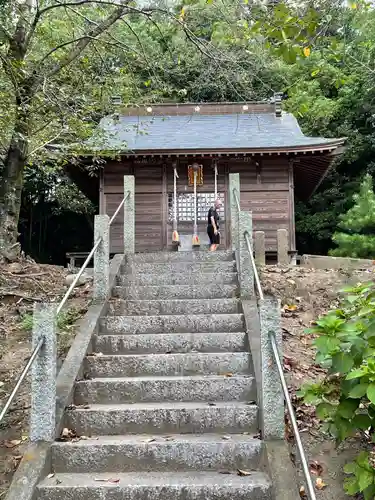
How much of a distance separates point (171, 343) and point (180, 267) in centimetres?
198

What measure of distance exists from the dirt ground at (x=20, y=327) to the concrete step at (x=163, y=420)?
1.58 ft

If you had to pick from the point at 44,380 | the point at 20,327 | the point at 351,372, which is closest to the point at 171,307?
the point at 20,327

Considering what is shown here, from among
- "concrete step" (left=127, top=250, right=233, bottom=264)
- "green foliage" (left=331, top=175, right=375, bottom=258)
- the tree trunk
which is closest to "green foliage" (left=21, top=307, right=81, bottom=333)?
"concrete step" (left=127, top=250, right=233, bottom=264)

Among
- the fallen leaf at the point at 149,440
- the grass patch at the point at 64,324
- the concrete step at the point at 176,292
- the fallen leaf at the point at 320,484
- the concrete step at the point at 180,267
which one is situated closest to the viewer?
the fallen leaf at the point at 320,484

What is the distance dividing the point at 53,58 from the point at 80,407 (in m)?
6.54

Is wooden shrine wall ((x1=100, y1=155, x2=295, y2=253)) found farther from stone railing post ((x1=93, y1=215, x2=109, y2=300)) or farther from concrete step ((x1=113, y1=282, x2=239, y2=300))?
stone railing post ((x1=93, y1=215, x2=109, y2=300))

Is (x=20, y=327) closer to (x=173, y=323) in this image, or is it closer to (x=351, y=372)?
(x=173, y=323)

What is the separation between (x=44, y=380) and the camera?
3479 mm

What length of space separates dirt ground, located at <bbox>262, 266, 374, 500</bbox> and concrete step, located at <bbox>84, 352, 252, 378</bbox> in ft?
1.72

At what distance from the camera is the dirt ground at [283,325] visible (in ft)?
11.1

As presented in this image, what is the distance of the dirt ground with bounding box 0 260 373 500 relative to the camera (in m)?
3.40

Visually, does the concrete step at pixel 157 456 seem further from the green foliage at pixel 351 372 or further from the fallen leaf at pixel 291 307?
the fallen leaf at pixel 291 307

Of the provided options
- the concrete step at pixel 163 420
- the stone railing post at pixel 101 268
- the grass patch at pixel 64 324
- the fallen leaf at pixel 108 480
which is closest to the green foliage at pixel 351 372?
the concrete step at pixel 163 420

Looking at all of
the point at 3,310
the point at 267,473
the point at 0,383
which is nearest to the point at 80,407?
the point at 0,383
